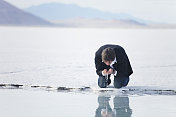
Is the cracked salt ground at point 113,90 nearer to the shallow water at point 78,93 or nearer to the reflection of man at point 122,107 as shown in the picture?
the shallow water at point 78,93

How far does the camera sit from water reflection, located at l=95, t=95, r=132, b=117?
5.99 meters

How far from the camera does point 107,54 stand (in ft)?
24.6

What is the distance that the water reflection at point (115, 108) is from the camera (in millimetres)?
5992

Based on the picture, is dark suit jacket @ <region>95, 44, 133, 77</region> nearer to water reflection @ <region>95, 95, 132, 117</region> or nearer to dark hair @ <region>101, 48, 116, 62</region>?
dark hair @ <region>101, 48, 116, 62</region>

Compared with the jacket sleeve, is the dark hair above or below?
above

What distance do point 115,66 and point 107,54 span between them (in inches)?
16.9

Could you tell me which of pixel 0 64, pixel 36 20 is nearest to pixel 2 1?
pixel 36 20

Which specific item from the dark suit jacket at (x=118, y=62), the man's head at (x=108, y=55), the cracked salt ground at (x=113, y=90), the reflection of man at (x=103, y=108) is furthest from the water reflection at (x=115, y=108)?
the dark suit jacket at (x=118, y=62)

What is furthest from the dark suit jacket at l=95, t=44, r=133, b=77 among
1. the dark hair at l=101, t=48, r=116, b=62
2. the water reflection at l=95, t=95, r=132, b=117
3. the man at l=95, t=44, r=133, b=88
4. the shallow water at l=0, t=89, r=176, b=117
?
the water reflection at l=95, t=95, r=132, b=117

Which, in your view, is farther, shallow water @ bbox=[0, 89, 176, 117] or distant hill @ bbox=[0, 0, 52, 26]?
distant hill @ bbox=[0, 0, 52, 26]

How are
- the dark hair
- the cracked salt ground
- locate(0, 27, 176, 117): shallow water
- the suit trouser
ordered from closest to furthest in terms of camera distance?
locate(0, 27, 176, 117): shallow water → the dark hair → the cracked salt ground → the suit trouser

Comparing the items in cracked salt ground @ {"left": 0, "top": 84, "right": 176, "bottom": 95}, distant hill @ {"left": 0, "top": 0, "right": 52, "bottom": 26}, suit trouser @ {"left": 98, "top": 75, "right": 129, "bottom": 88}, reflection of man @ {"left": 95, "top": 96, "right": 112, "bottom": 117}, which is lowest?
reflection of man @ {"left": 95, "top": 96, "right": 112, "bottom": 117}

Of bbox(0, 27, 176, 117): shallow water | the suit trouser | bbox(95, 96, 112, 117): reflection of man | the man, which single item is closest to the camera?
bbox(95, 96, 112, 117): reflection of man

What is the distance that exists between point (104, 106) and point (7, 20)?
97339 millimetres
